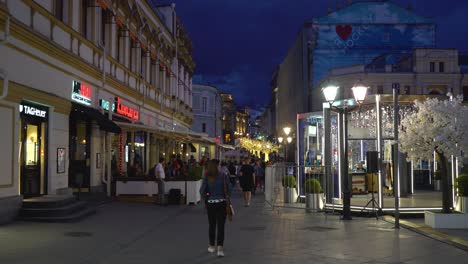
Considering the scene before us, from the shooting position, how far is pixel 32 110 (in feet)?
50.6

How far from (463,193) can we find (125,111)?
15127 mm

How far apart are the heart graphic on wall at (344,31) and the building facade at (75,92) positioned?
36.9m

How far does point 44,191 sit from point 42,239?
557 centimetres

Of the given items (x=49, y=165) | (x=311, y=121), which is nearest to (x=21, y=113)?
(x=49, y=165)

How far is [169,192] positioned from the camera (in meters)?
20.5

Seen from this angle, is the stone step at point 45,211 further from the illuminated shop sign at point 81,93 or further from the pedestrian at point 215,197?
the pedestrian at point 215,197

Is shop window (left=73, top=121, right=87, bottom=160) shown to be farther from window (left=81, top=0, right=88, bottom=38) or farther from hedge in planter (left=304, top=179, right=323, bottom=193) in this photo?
hedge in planter (left=304, top=179, right=323, bottom=193)

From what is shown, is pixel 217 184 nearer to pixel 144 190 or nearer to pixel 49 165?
pixel 49 165

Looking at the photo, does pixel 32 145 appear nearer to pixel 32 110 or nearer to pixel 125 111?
pixel 32 110

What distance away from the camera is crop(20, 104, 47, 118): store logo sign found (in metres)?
14.9

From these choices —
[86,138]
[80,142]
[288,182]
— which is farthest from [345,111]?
[86,138]

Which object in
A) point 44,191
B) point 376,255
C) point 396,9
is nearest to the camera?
point 376,255

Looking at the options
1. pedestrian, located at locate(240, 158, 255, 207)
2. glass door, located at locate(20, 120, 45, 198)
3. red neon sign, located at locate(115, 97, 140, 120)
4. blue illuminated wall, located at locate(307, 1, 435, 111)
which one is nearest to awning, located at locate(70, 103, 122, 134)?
glass door, located at locate(20, 120, 45, 198)

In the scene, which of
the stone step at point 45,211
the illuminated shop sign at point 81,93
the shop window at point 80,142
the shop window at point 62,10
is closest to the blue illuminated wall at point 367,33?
the shop window at point 80,142
